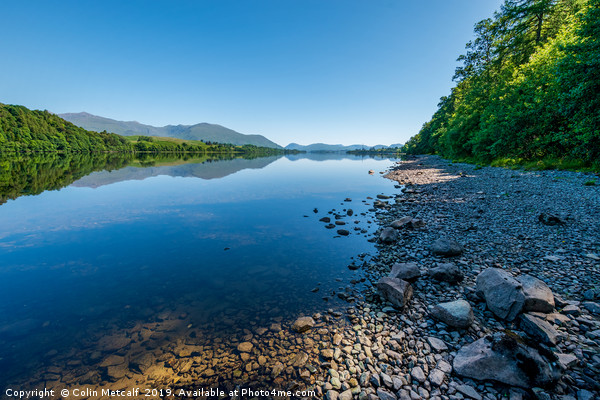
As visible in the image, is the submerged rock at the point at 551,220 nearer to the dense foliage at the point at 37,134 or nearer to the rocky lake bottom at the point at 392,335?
the rocky lake bottom at the point at 392,335

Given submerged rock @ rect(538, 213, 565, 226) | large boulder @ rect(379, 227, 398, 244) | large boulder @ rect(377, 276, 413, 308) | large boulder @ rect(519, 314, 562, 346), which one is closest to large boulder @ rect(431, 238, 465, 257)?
large boulder @ rect(379, 227, 398, 244)

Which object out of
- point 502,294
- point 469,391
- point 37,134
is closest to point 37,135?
point 37,134

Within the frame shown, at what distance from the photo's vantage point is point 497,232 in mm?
12656

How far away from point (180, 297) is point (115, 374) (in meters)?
3.57

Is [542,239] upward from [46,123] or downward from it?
downward

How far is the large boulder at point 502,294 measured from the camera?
6402 millimetres

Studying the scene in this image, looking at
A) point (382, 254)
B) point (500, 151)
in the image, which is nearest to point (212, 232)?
point (382, 254)

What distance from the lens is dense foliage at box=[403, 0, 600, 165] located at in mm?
17156

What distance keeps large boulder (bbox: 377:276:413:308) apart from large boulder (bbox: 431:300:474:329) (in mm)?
1104

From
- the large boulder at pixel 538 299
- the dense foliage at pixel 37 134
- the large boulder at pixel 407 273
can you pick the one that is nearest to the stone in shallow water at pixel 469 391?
the large boulder at pixel 538 299

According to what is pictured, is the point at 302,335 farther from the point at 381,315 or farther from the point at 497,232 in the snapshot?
the point at 497,232

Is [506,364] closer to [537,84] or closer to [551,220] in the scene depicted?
[551,220]

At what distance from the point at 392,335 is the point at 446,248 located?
6384 millimetres

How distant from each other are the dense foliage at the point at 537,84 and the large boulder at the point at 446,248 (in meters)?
17.6
